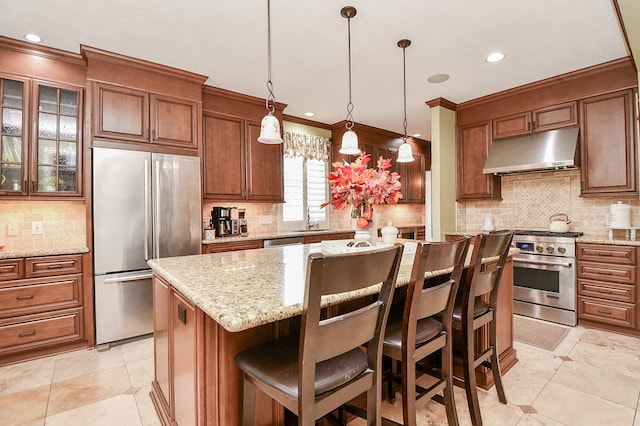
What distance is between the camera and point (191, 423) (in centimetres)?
134

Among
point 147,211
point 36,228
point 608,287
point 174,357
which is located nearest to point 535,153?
point 608,287

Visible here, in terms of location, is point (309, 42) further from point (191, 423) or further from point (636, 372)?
point (636, 372)

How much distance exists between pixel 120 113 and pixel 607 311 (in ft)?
16.8

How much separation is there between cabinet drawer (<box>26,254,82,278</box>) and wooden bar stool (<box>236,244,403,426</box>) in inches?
96.5

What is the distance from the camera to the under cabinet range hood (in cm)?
350

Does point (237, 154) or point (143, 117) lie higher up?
point (143, 117)

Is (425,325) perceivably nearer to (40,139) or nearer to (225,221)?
(225,221)

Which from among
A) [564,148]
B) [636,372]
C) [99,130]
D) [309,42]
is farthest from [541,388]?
[99,130]

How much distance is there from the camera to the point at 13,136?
275 centimetres

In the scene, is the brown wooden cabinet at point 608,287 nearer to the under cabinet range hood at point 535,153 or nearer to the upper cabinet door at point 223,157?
the under cabinet range hood at point 535,153

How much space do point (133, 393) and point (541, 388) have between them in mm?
2752

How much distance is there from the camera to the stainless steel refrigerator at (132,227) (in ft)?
9.53

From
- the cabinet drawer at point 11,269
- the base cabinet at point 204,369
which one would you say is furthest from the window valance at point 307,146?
the base cabinet at point 204,369

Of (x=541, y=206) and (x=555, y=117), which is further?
(x=541, y=206)
